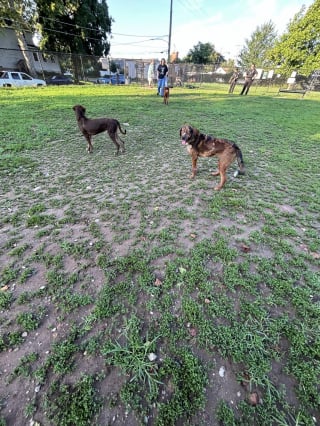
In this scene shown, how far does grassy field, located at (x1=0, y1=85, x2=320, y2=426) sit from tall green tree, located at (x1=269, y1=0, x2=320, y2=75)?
32.5 metres

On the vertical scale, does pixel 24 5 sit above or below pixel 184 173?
above

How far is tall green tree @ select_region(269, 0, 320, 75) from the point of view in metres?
25.4

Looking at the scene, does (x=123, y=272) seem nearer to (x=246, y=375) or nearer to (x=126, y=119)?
(x=246, y=375)

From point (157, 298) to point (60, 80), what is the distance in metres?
25.5

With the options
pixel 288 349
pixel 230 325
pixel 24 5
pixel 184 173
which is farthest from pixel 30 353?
pixel 24 5

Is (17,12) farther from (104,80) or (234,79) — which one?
A: (234,79)

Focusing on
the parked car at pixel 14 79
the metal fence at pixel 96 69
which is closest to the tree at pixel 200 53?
the metal fence at pixel 96 69

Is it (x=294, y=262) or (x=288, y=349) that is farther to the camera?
(x=294, y=262)

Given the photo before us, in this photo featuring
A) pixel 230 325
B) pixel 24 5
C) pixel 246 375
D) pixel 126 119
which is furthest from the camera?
pixel 24 5

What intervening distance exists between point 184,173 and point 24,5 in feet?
83.6

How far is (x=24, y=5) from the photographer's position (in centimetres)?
1759

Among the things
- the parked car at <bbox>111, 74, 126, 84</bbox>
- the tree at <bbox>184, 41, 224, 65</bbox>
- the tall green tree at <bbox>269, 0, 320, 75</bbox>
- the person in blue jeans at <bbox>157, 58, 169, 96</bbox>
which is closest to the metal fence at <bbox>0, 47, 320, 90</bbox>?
the parked car at <bbox>111, 74, 126, 84</bbox>

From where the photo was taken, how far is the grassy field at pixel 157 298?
4.32ft

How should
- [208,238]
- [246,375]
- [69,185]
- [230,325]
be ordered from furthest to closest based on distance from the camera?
1. [69,185]
2. [208,238]
3. [230,325]
4. [246,375]
